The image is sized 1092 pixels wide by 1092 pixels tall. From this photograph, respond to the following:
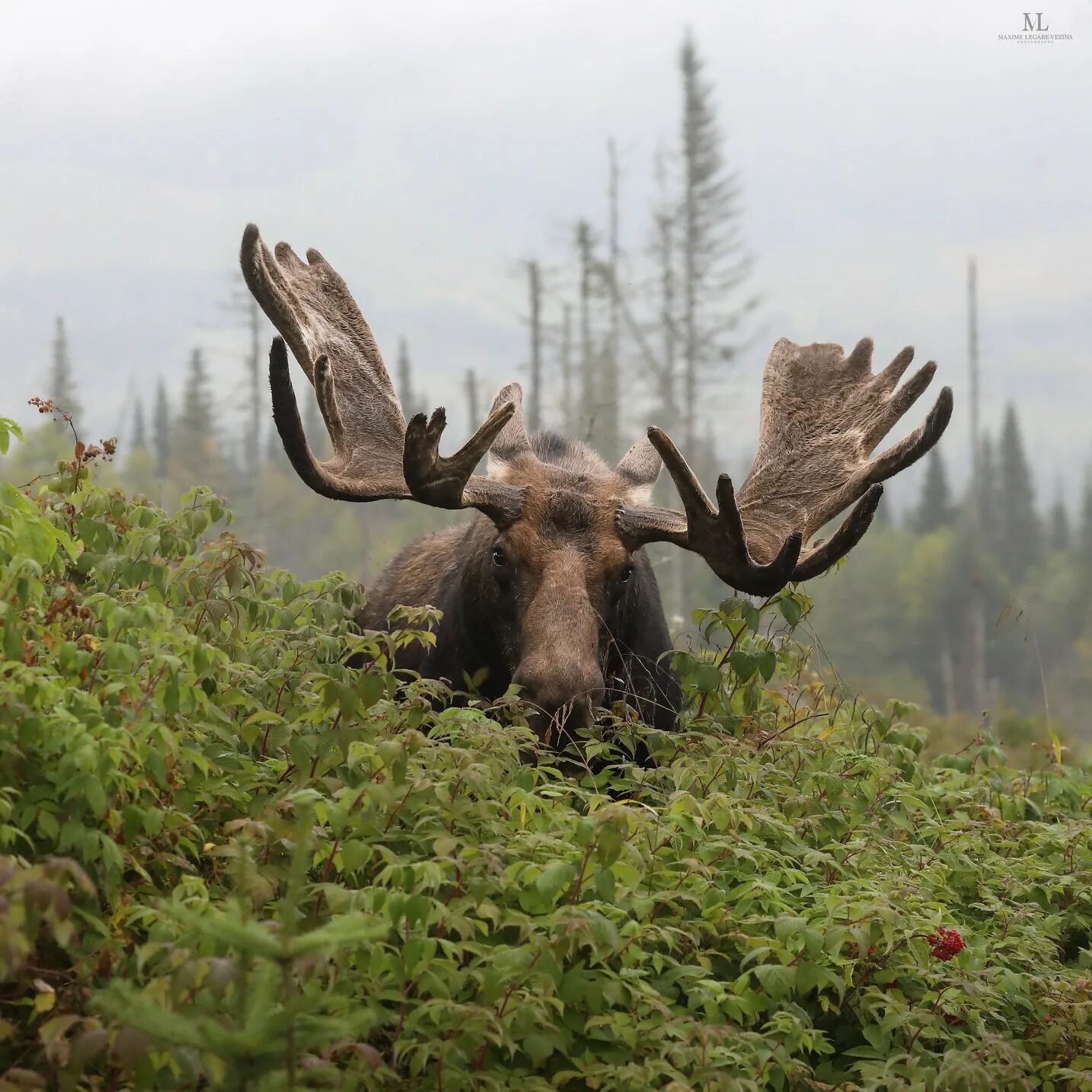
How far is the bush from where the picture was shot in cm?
288

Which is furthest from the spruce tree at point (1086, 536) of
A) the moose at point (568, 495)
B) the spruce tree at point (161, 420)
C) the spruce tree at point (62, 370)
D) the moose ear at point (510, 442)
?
the moose ear at point (510, 442)

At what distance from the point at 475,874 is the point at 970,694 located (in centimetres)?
4803

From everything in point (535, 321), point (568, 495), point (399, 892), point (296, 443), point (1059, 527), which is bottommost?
point (1059, 527)

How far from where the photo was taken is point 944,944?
171 inches

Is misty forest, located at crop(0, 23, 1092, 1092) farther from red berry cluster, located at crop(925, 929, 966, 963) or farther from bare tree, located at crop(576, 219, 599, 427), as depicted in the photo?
bare tree, located at crop(576, 219, 599, 427)

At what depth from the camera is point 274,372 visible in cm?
556

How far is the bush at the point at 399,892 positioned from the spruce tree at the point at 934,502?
88110 mm

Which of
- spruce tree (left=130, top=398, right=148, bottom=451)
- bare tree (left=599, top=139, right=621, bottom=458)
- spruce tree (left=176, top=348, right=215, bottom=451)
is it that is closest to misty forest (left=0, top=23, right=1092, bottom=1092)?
bare tree (left=599, top=139, right=621, bottom=458)

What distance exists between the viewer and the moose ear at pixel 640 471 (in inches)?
283

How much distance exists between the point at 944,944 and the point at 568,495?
9.81 ft

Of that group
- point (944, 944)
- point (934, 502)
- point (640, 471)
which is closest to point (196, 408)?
point (934, 502)

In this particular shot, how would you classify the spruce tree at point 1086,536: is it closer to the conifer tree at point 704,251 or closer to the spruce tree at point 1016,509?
the spruce tree at point 1016,509

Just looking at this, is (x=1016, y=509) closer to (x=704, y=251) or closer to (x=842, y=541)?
(x=704, y=251)

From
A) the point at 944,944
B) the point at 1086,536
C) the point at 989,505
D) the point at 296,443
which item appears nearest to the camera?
the point at 944,944
